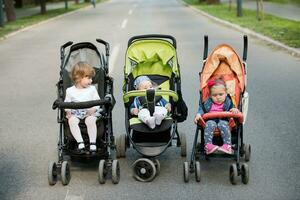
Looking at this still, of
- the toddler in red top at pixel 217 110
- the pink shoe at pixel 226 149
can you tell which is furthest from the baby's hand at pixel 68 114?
the pink shoe at pixel 226 149

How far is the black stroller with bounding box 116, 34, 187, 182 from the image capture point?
239 inches

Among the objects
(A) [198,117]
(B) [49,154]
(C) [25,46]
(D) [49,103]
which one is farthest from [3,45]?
(A) [198,117]

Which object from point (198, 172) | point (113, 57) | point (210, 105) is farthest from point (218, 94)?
point (113, 57)

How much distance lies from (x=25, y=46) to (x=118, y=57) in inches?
208

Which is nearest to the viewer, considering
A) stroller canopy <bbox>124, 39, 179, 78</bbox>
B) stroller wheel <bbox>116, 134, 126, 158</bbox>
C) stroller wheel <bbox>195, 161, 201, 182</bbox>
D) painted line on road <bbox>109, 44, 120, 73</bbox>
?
stroller wheel <bbox>195, 161, 201, 182</bbox>

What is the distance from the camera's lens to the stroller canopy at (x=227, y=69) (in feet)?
21.4

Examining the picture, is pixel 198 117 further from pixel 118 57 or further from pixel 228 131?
pixel 118 57

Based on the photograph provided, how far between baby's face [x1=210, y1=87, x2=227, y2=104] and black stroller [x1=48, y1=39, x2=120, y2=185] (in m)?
1.03

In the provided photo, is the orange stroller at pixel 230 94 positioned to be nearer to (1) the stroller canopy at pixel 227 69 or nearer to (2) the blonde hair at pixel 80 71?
(1) the stroller canopy at pixel 227 69

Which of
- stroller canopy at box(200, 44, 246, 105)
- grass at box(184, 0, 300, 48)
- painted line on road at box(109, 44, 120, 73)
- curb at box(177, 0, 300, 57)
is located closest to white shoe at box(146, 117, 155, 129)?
stroller canopy at box(200, 44, 246, 105)

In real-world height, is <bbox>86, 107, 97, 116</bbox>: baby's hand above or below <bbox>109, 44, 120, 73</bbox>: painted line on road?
above

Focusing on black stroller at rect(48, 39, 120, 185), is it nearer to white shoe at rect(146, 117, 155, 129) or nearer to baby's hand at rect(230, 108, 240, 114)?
white shoe at rect(146, 117, 155, 129)

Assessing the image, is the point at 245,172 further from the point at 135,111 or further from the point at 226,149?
the point at 135,111

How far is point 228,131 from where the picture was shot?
237 inches
